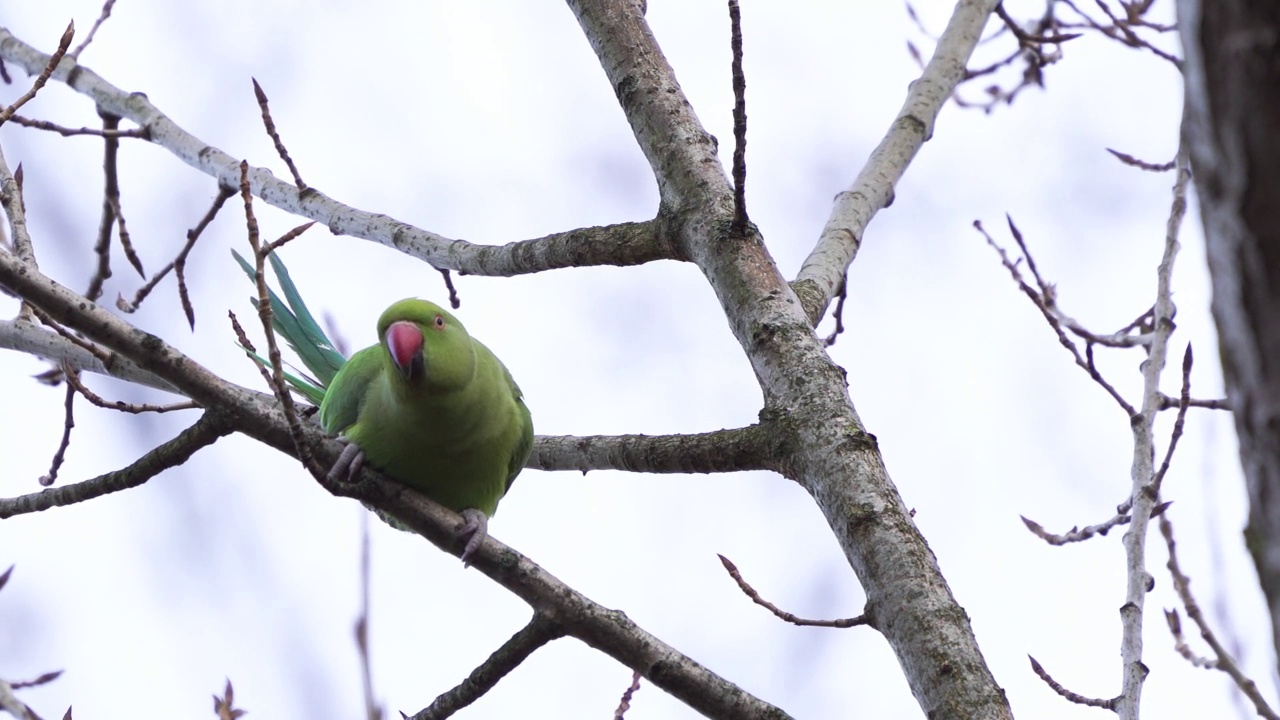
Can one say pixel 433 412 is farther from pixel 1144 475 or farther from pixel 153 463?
pixel 1144 475

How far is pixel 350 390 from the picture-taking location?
3328 mm

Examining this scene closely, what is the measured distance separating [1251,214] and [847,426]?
1656 millimetres

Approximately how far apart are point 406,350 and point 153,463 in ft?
3.48

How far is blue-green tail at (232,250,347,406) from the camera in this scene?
3.89m

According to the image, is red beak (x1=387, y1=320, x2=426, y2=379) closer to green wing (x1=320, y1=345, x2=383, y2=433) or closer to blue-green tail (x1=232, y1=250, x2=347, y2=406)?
green wing (x1=320, y1=345, x2=383, y2=433)

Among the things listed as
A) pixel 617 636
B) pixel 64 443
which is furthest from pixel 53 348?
pixel 617 636

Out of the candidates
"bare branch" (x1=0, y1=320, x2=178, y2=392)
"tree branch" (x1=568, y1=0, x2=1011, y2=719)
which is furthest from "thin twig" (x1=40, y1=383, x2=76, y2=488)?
"tree branch" (x1=568, y1=0, x2=1011, y2=719)

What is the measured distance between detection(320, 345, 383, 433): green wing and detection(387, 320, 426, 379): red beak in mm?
230

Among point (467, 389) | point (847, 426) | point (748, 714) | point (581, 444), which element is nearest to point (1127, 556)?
point (847, 426)

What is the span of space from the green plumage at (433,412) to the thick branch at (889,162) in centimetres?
100

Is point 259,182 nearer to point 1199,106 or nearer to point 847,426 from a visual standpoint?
point 847,426

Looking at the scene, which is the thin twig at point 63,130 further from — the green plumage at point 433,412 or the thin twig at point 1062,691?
the thin twig at point 1062,691

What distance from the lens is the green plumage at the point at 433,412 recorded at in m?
3.09

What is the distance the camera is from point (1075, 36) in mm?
4578
